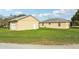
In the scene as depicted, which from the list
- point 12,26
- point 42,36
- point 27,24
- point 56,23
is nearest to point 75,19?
point 56,23

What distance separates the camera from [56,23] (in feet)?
31.9

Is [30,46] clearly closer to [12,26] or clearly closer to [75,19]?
[12,26]

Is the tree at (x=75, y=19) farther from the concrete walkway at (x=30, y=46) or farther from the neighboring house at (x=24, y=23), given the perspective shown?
the neighboring house at (x=24, y=23)

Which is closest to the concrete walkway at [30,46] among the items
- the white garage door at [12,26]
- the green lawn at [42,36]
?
the green lawn at [42,36]

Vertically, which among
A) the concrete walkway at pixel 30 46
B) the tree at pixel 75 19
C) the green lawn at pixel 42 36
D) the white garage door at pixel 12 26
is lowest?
the concrete walkway at pixel 30 46

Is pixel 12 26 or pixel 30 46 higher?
pixel 12 26

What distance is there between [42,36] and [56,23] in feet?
0.84

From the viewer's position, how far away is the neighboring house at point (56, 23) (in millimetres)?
9703

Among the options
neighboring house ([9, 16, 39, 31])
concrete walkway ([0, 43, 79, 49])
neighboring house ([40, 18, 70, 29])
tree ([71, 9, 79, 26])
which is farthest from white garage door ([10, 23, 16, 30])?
tree ([71, 9, 79, 26])

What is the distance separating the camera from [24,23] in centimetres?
970

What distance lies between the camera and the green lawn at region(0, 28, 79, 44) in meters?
9.69

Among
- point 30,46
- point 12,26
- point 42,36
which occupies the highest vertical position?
point 12,26

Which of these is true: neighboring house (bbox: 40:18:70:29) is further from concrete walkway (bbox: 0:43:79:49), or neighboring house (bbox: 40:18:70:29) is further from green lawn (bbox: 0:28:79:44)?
concrete walkway (bbox: 0:43:79:49)

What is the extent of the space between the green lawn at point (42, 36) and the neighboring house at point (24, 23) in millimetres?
56
